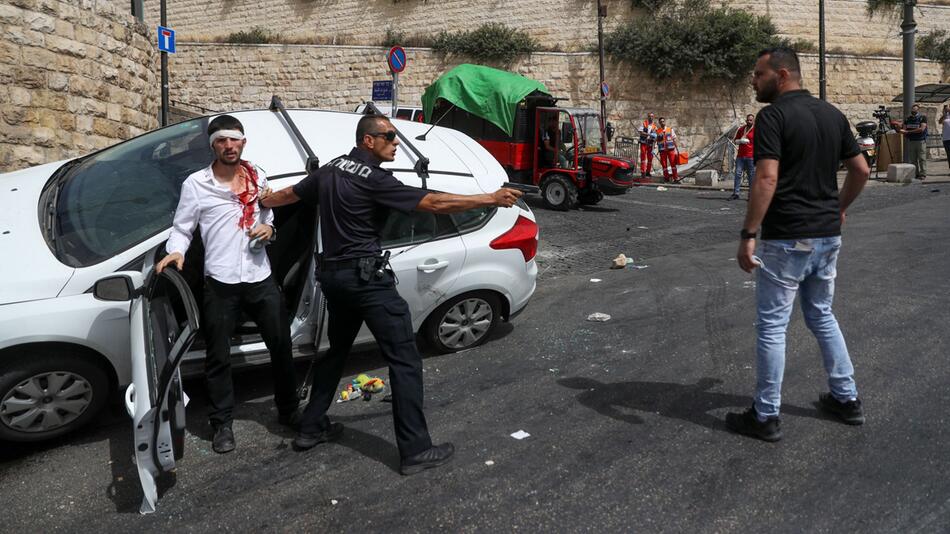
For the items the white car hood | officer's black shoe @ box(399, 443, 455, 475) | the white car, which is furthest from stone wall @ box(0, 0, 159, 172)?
officer's black shoe @ box(399, 443, 455, 475)

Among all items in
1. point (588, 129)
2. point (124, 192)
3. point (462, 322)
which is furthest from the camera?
point (588, 129)

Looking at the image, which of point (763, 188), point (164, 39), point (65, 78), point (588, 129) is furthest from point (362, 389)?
point (164, 39)

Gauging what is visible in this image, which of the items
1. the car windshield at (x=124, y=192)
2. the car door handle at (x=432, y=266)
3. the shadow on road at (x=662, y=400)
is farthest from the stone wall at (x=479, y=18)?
the shadow on road at (x=662, y=400)

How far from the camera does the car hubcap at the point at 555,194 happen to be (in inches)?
545

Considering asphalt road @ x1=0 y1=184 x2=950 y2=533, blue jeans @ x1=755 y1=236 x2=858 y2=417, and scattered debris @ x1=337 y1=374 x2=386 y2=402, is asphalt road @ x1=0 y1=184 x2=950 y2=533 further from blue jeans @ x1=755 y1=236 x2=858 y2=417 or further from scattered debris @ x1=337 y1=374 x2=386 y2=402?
blue jeans @ x1=755 y1=236 x2=858 y2=417

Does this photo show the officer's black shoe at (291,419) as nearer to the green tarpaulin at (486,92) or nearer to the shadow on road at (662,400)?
the shadow on road at (662,400)

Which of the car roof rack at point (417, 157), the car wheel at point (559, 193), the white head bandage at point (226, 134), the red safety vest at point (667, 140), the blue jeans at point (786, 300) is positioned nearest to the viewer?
the blue jeans at point (786, 300)

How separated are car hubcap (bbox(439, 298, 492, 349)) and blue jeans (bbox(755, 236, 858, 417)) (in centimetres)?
217

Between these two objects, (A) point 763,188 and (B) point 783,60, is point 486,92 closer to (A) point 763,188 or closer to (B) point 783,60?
(B) point 783,60

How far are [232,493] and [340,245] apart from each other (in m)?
1.25

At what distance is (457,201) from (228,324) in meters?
1.39

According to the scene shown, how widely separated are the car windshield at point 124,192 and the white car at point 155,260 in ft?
0.04

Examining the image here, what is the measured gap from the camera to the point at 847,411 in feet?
12.9

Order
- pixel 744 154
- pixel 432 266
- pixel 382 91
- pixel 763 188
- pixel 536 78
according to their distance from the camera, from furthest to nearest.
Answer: pixel 536 78, pixel 744 154, pixel 382 91, pixel 432 266, pixel 763 188
